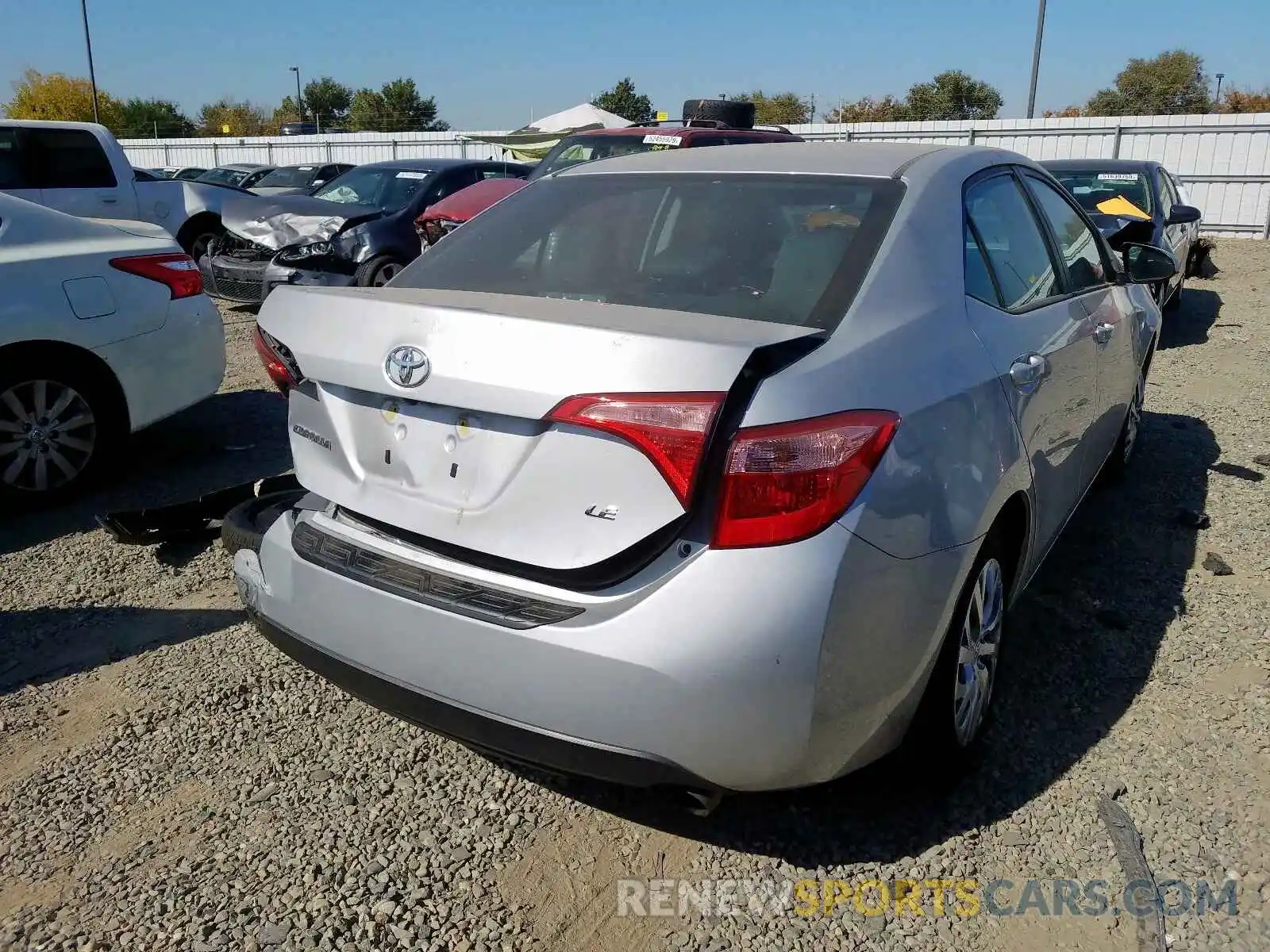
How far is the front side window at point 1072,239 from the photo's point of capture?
3.55 meters

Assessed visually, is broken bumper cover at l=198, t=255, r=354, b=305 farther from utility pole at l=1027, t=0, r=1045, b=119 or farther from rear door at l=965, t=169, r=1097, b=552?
utility pole at l=1027, t=0, r=1045, b=119

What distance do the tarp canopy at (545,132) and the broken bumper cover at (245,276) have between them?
14.8 metres

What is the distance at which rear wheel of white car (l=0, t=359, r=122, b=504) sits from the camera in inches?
175

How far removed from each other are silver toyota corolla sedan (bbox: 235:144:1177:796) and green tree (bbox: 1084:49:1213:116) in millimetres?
56597

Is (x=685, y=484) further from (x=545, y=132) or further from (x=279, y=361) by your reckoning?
(x=545, y=132)

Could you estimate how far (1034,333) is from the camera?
2.85 m

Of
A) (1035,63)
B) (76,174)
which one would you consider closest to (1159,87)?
(1035,63)

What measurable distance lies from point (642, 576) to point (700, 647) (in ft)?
0.58

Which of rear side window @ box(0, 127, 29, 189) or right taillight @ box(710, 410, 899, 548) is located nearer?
right taillight @ box(710, 410, 899, 548)

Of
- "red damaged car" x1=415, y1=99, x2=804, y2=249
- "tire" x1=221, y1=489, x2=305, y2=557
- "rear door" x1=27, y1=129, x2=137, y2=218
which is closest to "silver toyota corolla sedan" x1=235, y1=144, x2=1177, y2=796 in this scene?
"tire" x1=221, y1=489, x2=305, y2=557

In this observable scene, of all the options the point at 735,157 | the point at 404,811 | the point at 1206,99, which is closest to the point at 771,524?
the point at 404,811

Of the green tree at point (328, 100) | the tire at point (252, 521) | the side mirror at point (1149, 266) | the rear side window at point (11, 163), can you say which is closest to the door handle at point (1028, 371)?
the side mirror at point (1149, 266)

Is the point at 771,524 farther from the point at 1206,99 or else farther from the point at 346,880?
the point at 1206,99

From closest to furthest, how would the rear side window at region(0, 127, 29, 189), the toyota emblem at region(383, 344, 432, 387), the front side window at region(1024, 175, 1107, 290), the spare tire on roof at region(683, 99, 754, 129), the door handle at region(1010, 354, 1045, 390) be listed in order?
the toyota emblem at region(383, 344, 432, 387), the door handle at region(1010, 354, 1045, 390), the front side window at region(1024, 175, 1107, 290), the rear side window at region(0, 127, 29, 189), the spare tire on roof at region(683, 99, 754, 129)
